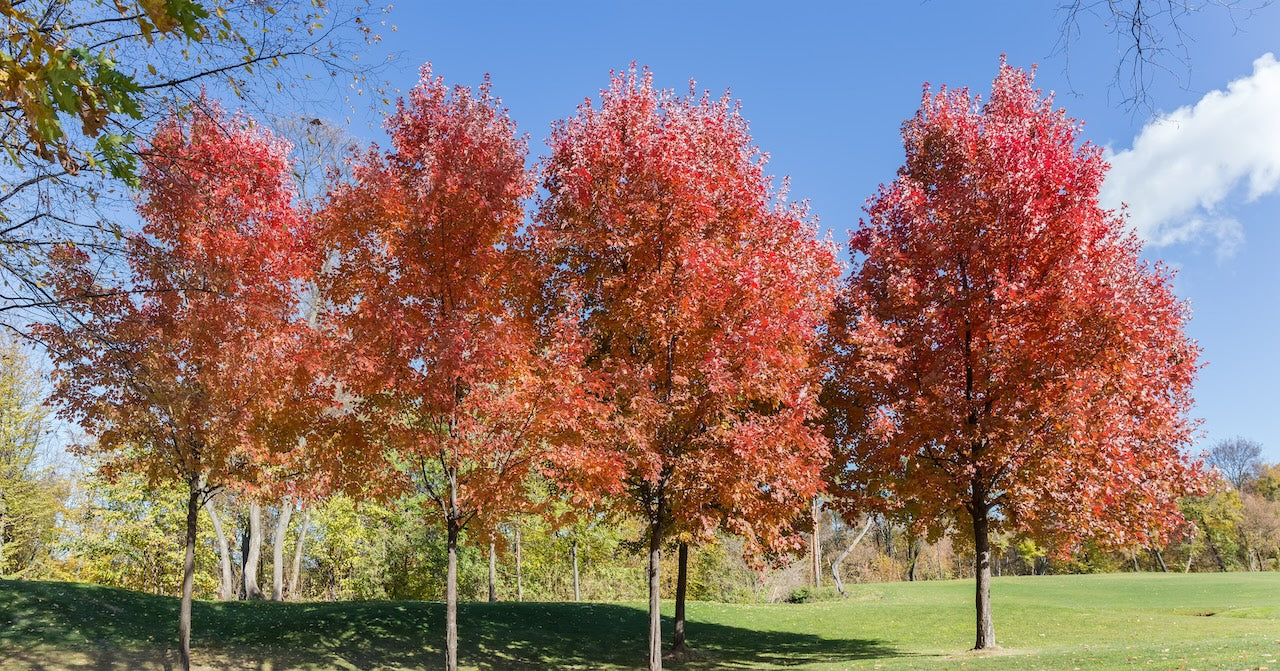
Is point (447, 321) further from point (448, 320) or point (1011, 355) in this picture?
point (1011, 355)

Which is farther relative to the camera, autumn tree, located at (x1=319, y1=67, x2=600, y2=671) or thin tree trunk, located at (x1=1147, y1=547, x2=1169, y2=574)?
thin tree trunk, located at (x1=1147, y1=547, x2=1169, y2=574)

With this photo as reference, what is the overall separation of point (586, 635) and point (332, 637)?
580 centimetres

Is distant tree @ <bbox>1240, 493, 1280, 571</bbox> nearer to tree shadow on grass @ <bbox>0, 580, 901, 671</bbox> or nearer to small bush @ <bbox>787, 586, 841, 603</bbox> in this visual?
small bush @ <bbox>787, 586, 841, 603</bbox>

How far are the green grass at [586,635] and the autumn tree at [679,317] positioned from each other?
435cm

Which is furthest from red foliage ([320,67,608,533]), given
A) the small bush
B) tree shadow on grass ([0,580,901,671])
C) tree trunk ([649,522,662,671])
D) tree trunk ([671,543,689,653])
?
the small bush

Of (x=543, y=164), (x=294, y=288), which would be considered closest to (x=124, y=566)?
(x=294, y=288)

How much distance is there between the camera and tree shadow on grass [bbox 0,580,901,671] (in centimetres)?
1312

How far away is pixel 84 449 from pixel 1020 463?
15.7 meters

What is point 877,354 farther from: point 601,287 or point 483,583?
point 483,583

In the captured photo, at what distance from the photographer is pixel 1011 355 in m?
14.3

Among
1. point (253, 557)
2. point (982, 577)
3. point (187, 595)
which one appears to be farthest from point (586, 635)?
point (253, 557)

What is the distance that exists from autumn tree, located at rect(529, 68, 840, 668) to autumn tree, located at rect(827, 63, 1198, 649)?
236cm

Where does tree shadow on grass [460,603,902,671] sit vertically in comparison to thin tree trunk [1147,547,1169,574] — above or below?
above

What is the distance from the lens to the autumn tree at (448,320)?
10.7 metres
